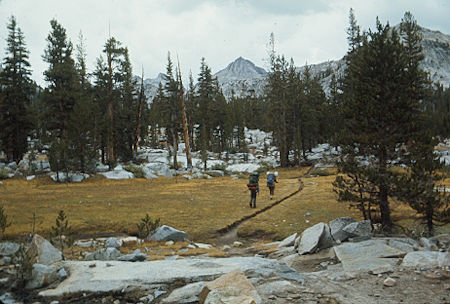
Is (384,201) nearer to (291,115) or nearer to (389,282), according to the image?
(389,282)

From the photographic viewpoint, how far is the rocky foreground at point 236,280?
444 centimetres

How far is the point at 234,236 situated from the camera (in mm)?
12172

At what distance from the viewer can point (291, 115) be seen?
181ft

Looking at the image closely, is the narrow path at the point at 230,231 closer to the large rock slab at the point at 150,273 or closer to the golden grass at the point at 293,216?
the golden grass at the point at 293,216

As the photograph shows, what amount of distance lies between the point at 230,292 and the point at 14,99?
146 feet

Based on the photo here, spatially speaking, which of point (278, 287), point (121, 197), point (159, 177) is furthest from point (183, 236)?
point (159, 177)

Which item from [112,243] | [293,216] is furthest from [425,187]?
[112,243]

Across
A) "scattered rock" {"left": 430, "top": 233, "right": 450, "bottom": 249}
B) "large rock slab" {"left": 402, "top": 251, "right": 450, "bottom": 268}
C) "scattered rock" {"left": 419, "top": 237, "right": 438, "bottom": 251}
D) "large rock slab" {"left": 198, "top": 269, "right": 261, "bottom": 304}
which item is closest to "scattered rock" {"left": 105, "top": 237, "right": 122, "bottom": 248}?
"large rock slab" {"left": 198, "top": 269, "right": 261, "bottom": 304}

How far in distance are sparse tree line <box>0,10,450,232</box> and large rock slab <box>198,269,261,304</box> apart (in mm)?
7868

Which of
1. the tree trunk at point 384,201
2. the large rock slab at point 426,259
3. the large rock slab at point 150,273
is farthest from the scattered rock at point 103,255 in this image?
the tree trunk at point 384,201

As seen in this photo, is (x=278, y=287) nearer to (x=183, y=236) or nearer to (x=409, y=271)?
(x=409, y=271)

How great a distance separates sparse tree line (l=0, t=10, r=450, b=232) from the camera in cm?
1061

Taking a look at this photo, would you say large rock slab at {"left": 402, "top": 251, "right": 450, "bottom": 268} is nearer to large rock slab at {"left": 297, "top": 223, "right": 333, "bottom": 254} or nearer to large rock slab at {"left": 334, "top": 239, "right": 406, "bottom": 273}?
large rock slab at {"left": 334, "top": 239, "right": 406, "bottom": 273}

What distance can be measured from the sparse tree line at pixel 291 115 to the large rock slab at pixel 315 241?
Answer: 295 cm
